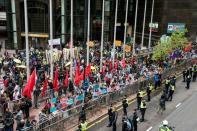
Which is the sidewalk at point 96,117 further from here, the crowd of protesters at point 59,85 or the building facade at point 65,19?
the building facade at point 65,19

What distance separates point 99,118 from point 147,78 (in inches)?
326

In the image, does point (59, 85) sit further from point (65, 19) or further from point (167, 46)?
point (65, 19)

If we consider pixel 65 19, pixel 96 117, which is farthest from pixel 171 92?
pixel 65 19

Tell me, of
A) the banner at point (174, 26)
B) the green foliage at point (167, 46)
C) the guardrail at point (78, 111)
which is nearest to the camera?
the guardrail at point (78, 111)

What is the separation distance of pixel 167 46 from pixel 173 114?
16528mm

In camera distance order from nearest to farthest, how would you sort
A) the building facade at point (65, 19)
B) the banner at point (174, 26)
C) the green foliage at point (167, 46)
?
the green foliage at point (167, 46)
the building facade at point (65, 19)
the banner at point (174, 26)

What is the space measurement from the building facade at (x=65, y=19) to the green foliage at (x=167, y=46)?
9.09 m

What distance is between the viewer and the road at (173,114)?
59.8 ft

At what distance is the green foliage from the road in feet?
30.3

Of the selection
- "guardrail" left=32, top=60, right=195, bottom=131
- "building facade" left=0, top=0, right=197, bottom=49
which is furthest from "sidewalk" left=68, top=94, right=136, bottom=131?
"building facade" left=0, top=0, right=197, bottom=49

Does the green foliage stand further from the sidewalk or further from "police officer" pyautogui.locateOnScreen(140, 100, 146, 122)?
"police officer" pyautogui.locateOnScreen(140, 100, 146, 122)

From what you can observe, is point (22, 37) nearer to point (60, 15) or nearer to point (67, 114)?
point (60, 15)

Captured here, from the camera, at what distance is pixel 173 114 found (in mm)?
20547

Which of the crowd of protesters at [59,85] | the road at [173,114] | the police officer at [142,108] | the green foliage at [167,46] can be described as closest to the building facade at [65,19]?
the green foliage at [167,46]
